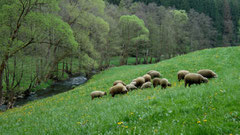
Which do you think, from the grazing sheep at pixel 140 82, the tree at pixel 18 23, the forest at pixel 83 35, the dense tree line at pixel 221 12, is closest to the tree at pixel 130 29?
the forest at pixel 83 35

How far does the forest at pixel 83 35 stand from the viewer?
21.6m

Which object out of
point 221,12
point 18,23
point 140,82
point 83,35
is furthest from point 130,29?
point 221,12

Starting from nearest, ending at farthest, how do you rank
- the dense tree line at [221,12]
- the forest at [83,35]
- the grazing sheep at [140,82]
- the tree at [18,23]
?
the grazing sheep at [140,82] < the tree at [18,23] < the forest at [83,35] < the dense tree line at [221,12]

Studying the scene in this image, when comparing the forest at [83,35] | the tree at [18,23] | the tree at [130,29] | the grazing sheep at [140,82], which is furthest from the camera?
the tree at [130,29]

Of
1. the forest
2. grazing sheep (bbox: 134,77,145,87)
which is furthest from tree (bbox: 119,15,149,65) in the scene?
grazing sheep (bbox: 134,77,145,87)

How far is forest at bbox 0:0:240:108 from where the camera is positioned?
70.8 ft

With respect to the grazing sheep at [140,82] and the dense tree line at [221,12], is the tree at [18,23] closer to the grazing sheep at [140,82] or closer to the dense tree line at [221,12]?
the grazing sheep at [140,82]

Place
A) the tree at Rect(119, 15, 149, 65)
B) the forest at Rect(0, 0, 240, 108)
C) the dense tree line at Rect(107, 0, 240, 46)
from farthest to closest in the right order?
the dense tree line at Rect(107, 0, 240, 46), the tree at Rect(119, 15, 149, 65), the forest at Rect(0, 0, 240, 108)

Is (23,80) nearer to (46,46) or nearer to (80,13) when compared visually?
(46,46)

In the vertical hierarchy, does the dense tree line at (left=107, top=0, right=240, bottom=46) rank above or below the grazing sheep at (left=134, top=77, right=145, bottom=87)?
above

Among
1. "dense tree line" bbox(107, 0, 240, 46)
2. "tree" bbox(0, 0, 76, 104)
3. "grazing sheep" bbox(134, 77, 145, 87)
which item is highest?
"dense tree line" bbox(107, 0, 240, 46)

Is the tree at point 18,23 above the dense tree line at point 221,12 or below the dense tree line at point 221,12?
below

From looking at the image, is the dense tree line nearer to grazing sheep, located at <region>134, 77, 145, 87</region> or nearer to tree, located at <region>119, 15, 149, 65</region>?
tree, located at <region>119, 15, 149, 65</region>

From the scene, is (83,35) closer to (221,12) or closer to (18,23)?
(18,23)
